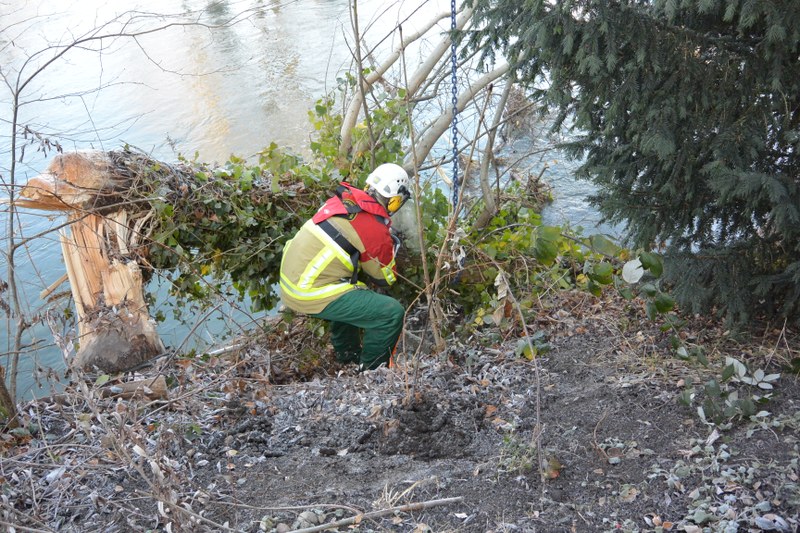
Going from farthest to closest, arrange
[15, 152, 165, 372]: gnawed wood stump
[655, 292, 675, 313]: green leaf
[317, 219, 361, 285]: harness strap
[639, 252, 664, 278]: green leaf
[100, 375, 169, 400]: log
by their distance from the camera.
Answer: [317, 219, 361, 285]: harness strap → [15, 152, 165, 372]: gnawed wood stump → [100, 375, 169, 400]: log → [655, 292, 675, 313]: green leaf → [639, 252, 664, 278]: green leaf

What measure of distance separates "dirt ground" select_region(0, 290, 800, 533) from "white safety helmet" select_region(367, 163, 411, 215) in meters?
1.49

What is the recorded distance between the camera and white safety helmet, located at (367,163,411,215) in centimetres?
538

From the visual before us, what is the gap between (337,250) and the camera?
207 inches

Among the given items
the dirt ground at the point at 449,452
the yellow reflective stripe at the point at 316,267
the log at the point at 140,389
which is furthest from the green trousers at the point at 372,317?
the log at the point at 140,389

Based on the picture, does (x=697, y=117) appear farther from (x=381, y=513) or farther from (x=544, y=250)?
(x=381, y=513)

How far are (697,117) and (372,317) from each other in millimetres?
2773

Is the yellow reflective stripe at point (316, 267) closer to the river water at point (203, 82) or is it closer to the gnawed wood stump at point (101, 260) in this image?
the gnawed wood stump at point (101, 260)

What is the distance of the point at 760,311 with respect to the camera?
13.1ft

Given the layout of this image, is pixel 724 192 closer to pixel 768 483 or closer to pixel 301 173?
pixel 768 483

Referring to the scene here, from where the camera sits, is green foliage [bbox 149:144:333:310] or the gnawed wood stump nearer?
the gnawed wood stump

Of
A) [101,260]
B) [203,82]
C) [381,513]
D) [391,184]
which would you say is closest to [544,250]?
[381,513]

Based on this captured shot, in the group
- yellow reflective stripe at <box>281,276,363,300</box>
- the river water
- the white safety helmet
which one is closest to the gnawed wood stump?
yellow reflective stripe at <box>281,276,363,300</box>

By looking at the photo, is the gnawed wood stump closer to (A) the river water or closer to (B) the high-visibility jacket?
(B) the high-visibility jacket

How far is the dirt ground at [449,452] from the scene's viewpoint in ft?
9.29
